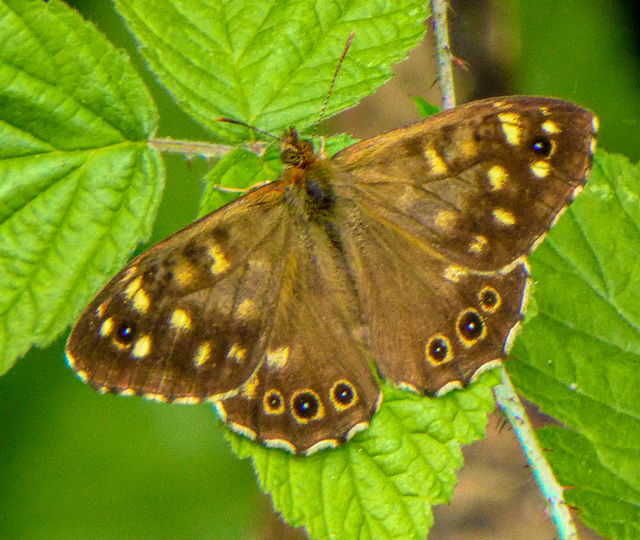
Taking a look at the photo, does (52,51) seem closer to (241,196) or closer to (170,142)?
(170,142)

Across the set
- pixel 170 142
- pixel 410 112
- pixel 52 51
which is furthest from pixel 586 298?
pixel 410 112

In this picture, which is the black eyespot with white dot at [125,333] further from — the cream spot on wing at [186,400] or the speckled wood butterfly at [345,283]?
the cream spot on wing at [186,400]

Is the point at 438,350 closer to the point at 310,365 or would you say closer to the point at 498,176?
the point at 310,365

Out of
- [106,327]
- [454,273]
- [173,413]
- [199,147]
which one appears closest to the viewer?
[106,327]

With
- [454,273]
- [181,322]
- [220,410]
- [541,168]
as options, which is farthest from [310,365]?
[541,168]

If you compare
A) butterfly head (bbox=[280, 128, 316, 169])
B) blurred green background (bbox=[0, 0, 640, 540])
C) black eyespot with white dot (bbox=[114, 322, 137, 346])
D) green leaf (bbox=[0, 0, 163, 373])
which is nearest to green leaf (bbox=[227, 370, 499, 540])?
black eyespot with white dot (bbox=[114, 322, 137, 346])

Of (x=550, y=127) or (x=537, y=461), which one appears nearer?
(x=550, y=127)
